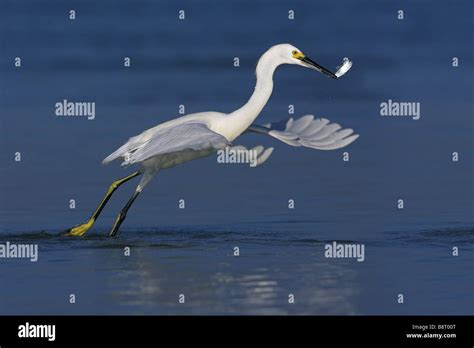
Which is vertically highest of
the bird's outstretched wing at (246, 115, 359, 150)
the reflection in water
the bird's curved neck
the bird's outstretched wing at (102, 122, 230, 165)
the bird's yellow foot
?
the bird's curved neck

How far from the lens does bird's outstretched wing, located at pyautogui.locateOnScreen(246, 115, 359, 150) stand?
2130 centimetres

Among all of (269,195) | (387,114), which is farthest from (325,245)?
(387,114)

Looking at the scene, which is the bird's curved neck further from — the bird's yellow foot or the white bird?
the bird's yellow foot

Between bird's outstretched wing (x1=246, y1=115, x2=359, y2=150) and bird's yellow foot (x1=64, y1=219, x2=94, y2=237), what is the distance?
2909mm

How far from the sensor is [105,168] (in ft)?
80.5

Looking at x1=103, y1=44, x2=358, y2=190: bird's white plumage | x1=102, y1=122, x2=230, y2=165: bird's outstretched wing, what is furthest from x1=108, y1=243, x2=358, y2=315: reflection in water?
x1=103, y1=44, x2=358, y2=190: bird's white plumage

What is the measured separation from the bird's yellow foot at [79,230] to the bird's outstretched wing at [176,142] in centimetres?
113

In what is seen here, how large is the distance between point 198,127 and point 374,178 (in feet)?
17.7

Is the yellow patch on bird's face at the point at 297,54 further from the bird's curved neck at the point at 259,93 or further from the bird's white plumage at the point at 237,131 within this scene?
the bird's curved neck at the point at 259,93

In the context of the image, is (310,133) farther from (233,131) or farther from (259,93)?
(233,131)

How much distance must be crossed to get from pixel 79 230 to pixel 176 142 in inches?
97.1

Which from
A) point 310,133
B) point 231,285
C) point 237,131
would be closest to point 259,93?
point 237,131

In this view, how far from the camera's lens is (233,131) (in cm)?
2094

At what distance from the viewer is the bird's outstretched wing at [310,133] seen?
21297mm
